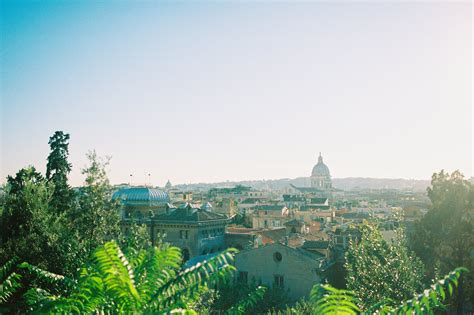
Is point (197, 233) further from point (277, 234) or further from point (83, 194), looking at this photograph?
point (83, 194)

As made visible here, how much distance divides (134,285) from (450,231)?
76.8 ft

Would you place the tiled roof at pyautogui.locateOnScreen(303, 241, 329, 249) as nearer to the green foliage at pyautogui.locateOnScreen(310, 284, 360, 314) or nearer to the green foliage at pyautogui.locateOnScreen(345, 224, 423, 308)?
the green foliage at pyautogui.locateOnScreen(345, 224, 423, 308)

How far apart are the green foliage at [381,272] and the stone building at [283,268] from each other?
1368 centimetres

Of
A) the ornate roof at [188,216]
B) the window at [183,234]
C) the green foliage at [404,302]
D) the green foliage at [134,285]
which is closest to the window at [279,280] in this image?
the ornate roof at [188,216]

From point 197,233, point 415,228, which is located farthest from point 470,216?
point 197,233

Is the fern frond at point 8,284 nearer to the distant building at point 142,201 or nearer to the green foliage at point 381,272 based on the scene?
the green foliage at point 381,272

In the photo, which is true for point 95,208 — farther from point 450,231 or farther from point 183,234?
point 183,234

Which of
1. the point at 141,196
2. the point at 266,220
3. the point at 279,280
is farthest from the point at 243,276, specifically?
the point at 266,220

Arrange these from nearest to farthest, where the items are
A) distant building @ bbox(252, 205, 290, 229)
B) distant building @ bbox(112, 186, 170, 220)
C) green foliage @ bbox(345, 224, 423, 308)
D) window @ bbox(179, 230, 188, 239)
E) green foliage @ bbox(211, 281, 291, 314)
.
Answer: green foliage @ bbox(345, 224, 423, 308) → green foliage @ bbox(211, 281, 291, 314) → window @ bbox(179, 230, 188, 239) → distant building @ bbox(112, 186, 170, 220) → distant building @ bbox(252, 205, 290, 229)

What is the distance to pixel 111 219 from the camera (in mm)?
21000

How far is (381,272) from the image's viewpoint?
1386cm

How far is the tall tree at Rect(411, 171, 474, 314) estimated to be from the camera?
22828 millimetres

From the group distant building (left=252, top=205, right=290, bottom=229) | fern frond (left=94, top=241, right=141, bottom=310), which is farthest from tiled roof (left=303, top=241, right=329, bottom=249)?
distant building (left=252, top=205, right=290, bottom=229)

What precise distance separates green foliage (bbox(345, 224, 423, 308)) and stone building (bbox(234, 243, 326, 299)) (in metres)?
13.7
